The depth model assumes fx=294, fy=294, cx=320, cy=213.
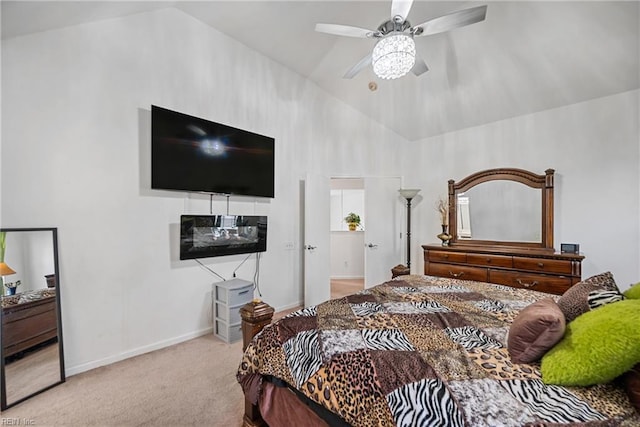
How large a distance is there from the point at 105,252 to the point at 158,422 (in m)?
1.47

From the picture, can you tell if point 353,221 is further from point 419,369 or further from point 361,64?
point 419,369

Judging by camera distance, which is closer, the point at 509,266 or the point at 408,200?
the point at 509,266


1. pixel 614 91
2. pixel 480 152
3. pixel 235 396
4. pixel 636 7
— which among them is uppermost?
pixel 636 7

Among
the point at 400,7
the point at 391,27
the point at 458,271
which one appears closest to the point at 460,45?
the point at 391,27

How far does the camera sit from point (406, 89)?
3.96m

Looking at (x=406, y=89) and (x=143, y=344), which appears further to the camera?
(x=406, y=89)

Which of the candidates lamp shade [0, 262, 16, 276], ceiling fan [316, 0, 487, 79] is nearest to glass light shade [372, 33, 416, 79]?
ceiling fan [316, 0, 487, 79]

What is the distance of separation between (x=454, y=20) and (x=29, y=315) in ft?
12.0

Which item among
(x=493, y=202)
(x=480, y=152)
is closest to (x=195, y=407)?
(x=493, y=202)

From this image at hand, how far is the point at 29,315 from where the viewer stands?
2.11 m

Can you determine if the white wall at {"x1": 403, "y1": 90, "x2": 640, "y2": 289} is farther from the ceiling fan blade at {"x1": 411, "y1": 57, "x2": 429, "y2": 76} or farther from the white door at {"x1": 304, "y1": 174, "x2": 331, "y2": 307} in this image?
the white door at {"x1": 304, "y1": 174, "x2": 331, "y2": 307}

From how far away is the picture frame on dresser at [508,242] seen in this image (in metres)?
A: 3.19

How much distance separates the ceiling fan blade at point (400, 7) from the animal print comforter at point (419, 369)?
6.47ft

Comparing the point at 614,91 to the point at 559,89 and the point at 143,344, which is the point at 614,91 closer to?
the point at 559,89
